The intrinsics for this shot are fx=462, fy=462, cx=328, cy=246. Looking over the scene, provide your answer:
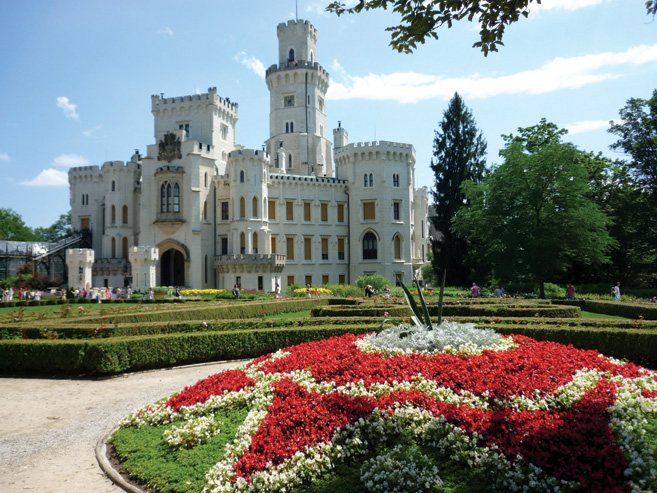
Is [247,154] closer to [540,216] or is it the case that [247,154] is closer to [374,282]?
[374,282]

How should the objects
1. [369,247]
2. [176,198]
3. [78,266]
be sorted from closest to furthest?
1. [78,266]
2. [176,198]
3. [369,247]

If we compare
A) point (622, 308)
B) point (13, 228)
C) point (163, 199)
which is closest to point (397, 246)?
point (163, 199)

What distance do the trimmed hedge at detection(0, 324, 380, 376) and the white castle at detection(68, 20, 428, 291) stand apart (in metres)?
28.5

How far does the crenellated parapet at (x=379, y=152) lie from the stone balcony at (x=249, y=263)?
45.1 feet

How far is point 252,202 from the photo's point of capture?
44.6 metres

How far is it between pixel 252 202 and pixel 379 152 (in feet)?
46.4

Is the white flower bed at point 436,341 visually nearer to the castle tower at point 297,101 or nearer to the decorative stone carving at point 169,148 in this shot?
the decorative stone carving at point 169,148

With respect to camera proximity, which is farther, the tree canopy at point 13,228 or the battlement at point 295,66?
the tree canopy at point 13,228

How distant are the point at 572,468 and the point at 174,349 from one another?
11.3 meters

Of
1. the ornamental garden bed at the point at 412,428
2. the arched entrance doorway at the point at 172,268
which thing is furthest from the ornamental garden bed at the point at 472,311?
the arched entrance doorway at the point at 172,268

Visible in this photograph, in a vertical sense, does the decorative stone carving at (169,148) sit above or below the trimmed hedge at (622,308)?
above

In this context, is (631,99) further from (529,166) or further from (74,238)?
(74,238)

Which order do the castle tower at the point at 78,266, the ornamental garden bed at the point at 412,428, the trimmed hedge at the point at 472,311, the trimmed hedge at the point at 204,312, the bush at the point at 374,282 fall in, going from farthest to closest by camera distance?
the castle tower at the point at 78,266 → the bush at the point at 374,282 → the trimmed hedge at the point at 472,311 → the trimmed hedge at the point at 204,312 → the ornamental garden bed at the point at 412,428

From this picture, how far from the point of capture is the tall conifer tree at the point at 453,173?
43562mm
